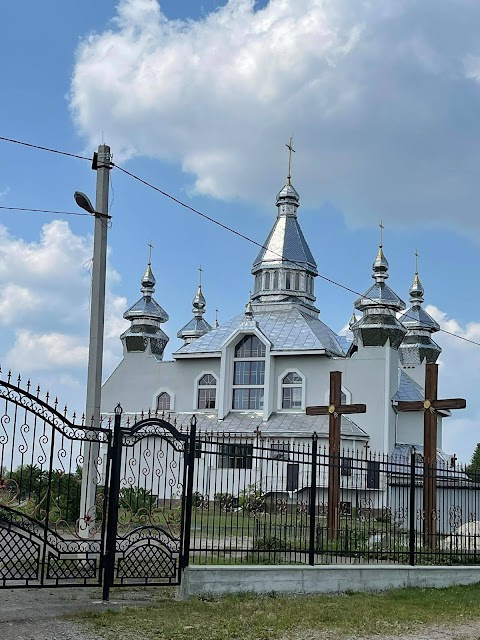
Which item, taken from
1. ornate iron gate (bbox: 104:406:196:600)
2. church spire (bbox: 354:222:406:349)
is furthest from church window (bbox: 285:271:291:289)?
ornate iron gate (bbox: 104:406:196:600)

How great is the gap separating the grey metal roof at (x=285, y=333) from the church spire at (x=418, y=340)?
5.73m

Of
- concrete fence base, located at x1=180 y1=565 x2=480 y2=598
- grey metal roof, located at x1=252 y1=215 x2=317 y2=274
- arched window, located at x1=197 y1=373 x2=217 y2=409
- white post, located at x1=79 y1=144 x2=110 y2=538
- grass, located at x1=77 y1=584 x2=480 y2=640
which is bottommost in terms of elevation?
grass, located at x1=77 y1=584 x2=480 y2=640

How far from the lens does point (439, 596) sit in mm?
12430

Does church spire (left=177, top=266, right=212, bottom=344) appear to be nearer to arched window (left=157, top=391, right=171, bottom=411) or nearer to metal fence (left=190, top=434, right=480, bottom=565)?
arched window (left=157, top=391, right=171, bottom=411)

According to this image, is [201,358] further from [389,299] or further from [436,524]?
[436,524]

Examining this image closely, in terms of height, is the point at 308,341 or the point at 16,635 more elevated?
the point at 308,341

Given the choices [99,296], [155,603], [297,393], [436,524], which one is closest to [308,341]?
[297,393]

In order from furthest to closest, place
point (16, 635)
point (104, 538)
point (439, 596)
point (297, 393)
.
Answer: point (297, 393) < point (439, 596) < point (104, 538) < point (16, 635)

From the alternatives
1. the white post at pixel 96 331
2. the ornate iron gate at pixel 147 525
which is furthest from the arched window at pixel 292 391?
the ornate iron gate at pixel 147 525

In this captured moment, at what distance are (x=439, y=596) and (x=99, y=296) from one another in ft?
21.7

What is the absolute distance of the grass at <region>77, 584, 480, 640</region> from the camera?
889 centimetres

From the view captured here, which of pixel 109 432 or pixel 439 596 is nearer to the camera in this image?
pixel 109 432

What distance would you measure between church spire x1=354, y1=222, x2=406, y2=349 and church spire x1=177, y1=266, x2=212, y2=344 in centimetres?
1380

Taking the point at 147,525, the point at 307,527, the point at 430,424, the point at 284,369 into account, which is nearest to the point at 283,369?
the point at 284,369
